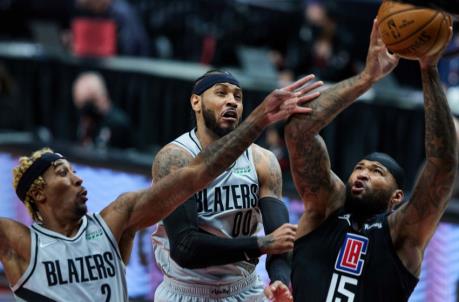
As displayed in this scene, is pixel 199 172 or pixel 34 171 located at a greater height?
pixel 199 172

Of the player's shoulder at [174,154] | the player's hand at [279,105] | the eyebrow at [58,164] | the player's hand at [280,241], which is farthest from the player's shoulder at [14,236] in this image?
the player's hand at [279,105]

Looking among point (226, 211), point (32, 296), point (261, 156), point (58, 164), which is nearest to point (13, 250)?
point (32, 296)

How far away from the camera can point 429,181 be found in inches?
246

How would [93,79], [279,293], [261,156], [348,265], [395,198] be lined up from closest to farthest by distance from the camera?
[279,293], [348,265], [395,198], [261,156], [93,79]

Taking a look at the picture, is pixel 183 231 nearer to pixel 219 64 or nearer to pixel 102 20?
pixel 219 64

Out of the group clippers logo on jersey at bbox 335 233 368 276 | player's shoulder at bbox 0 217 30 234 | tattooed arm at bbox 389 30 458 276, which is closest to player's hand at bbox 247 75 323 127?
tattooed arm at bbox 389 30 458 276

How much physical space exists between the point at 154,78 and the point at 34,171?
6.61m

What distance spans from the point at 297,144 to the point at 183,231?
90 centimetres

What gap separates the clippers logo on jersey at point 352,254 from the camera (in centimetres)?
650

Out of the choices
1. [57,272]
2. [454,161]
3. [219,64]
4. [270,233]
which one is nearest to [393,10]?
[454,161]

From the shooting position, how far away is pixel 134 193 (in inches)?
257

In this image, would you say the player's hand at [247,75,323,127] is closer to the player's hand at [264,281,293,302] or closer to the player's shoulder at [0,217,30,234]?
the player's hand at [264,281,293,302]

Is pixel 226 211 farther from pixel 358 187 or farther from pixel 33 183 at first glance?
pixel 33 183

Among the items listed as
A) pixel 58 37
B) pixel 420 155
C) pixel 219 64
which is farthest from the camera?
pixel 58 37
